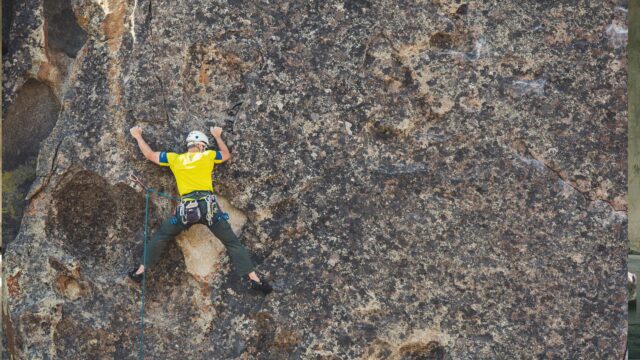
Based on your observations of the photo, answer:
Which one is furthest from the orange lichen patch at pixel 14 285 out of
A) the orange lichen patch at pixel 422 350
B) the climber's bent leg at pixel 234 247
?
the orange lichen patch at pixel 422 350

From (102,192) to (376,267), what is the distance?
68.8 inches

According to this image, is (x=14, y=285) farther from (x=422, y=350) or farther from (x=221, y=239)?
(x=422, y=350)

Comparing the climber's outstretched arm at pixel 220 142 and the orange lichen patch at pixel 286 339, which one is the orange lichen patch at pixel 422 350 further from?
the climber's outstretched arm at pixel 220 142

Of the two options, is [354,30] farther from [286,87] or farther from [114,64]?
[114,64]

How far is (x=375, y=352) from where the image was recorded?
467cm

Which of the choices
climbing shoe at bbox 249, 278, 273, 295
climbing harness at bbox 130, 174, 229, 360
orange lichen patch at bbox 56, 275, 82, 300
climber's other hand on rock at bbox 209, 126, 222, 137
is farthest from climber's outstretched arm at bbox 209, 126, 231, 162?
orange lichen patch at bbox 56, 275, 82, 300

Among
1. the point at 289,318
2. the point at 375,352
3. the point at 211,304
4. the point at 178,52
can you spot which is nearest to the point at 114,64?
the point at 178,52

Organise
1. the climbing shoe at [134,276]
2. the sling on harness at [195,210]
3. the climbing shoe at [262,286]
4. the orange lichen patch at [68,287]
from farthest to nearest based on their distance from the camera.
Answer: the orange lichen patch at [68,287]
the climbing shoe at [134,276]
the climbing shoe at [262,286]
the sling on harness at [195,210]

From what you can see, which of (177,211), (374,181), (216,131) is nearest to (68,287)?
(177,211)

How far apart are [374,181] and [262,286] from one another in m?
0.91

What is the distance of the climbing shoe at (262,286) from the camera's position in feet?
15.1

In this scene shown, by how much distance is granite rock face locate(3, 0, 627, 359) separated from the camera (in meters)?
4.67

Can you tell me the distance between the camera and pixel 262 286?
461 centimetres

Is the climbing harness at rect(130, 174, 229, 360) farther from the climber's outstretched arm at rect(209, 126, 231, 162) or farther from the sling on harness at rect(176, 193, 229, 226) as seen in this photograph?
the climber's outstretched arm at rect(209, 126, 231, 162)
